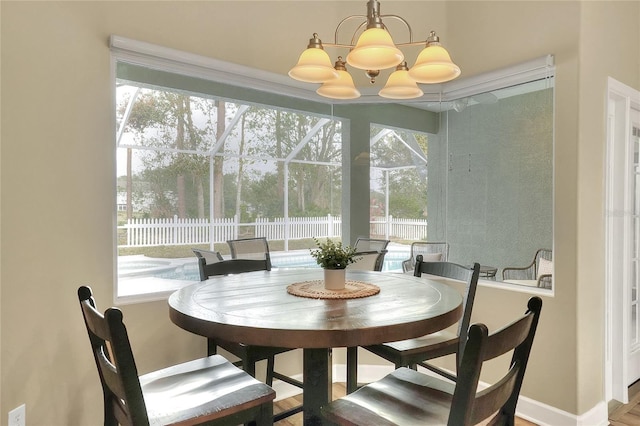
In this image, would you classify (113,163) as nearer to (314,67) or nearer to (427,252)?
(314,67)

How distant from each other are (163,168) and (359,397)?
1950mm

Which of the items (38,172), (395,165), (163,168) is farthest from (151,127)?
(395,165)

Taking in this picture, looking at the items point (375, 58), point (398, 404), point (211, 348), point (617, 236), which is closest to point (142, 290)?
point (211, 348)

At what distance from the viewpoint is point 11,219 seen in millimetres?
1822

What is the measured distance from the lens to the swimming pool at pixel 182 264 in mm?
2463

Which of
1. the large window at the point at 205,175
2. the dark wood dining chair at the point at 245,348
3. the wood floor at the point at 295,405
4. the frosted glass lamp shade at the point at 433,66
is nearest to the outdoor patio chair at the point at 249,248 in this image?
the large window at the point at 205,175

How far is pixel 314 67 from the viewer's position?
1873 mm

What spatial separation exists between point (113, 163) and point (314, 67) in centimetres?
124

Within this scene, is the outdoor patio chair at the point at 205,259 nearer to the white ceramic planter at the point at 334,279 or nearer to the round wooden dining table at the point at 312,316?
the round wooden dining table at the point at 312,316

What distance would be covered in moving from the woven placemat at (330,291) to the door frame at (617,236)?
5.80 ft

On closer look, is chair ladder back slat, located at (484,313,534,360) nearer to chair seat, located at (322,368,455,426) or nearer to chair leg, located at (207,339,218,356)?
chair seat, located at (322,368,455,426)

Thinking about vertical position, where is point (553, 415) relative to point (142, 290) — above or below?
below

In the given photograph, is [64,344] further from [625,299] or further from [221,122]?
[625,299]

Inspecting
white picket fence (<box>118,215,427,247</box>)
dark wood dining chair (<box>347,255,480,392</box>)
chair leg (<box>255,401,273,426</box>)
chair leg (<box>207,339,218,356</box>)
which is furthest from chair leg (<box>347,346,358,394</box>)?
white picket fence (<box>118,215,427,247</box>)
